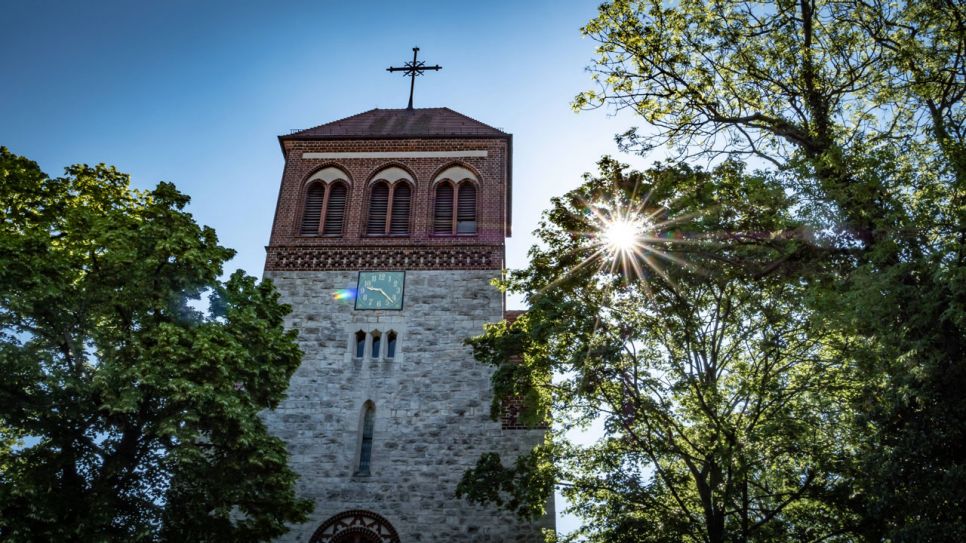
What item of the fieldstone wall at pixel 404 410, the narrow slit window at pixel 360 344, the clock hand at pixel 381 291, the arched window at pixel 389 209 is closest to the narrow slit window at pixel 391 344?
the fieldstone wall at pixel 404 410

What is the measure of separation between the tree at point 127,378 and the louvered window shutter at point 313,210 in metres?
8.68

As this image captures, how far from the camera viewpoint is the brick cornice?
1955cm

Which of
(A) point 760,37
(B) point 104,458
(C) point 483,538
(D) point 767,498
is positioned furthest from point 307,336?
(A) point 760,37

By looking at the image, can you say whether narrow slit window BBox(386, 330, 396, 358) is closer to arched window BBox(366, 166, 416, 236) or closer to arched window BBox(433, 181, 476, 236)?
arched window BBox(366, 166, 416, 236)

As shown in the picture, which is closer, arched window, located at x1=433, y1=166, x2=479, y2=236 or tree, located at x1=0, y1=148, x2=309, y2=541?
tree, located at x1=0, y1=148, x2=309, y2=541

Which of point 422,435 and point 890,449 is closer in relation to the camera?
point 890,449

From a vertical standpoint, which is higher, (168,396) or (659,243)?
(659,243)

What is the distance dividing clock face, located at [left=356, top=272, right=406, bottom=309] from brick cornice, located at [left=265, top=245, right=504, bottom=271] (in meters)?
0.30

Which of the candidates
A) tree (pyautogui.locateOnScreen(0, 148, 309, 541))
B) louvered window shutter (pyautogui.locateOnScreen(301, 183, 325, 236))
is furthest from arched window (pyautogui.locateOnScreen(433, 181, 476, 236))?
tree (pyautogui.locateOnScreen(0, 148, 309, 541))

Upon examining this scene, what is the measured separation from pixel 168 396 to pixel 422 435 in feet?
23.6

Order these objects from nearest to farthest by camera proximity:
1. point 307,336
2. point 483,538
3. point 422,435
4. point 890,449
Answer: point 890,449, point 483,538, point 422,435, point 307,336

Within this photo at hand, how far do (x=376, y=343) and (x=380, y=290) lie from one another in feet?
5.16

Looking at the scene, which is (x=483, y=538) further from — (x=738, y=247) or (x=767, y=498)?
(x=738, y=247)

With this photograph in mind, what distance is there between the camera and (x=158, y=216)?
38.5 ft
